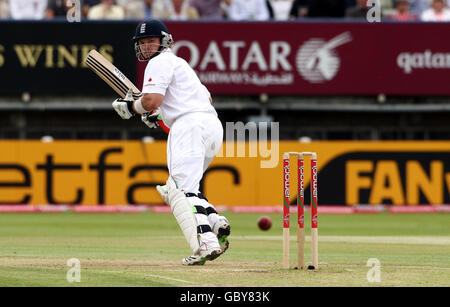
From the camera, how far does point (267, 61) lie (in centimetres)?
2017

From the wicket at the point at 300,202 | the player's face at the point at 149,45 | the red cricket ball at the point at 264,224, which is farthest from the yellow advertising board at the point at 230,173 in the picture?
the wicket at the point at 300,202

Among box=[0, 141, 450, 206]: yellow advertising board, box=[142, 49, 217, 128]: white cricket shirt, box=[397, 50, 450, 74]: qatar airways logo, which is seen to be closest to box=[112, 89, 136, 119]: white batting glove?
box=[142, 49, 217, 128]: white cricket shirt

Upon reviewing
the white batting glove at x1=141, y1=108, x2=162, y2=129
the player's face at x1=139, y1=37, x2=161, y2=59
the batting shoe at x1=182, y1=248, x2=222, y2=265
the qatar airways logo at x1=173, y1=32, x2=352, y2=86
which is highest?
the qatar airways logo at x1=173, y1=32, x2=352, y2=86

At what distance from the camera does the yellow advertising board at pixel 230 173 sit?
18.6 metres

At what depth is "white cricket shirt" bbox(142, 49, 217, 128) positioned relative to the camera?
8.73 metres

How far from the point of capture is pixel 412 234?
1393cm

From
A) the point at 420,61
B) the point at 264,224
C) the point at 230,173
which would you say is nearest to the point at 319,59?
the point at 420,61

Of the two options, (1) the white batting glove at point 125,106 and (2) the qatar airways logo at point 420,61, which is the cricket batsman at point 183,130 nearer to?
(1) the white batting glove at point 125,106

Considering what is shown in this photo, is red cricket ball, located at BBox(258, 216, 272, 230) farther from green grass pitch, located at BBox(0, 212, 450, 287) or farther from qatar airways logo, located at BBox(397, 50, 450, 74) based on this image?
qatar airways logo, located at BBox(397, 50, 450, 74)

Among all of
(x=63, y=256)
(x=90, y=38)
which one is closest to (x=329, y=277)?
(x=63, y=256)

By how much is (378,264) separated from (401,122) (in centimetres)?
1215

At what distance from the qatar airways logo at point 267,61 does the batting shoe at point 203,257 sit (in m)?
11.5

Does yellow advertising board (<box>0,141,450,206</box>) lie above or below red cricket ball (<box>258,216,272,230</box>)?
above

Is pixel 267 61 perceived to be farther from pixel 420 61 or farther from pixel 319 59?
pixel 420 61
